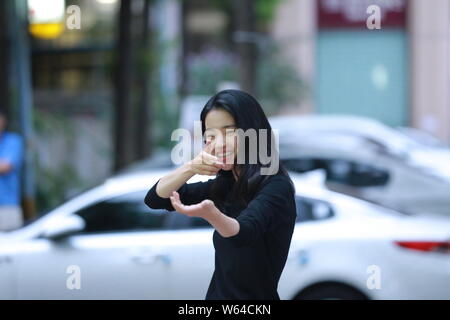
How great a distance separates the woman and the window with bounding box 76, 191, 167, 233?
10.1ft

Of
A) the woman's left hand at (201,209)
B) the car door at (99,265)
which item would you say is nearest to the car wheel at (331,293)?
the car door at (99,265)

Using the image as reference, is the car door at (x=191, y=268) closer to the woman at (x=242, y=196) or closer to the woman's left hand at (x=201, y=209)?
the woman at (x=242, y=196)

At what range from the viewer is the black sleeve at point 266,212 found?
9.81 feet

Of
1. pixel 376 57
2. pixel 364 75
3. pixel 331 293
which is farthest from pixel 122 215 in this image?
pixel 376 57

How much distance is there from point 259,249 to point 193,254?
9.31ft

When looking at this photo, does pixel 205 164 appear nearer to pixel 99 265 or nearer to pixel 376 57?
pixel 99 265

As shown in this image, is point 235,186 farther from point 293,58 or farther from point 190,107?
point 293,58

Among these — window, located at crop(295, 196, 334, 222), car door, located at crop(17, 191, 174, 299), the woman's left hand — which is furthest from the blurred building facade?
the woman's left hand

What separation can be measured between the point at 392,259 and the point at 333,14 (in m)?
30.8

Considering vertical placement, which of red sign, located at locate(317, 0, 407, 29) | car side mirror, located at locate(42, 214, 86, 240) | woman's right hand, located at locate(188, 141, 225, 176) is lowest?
car side mirror, located at locate(42, 214, 86, 240)

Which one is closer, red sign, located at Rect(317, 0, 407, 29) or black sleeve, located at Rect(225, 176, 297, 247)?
black sleeve, located at Rect(225, 176, 297, 247)

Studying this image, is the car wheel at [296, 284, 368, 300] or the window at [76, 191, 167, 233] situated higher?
the window at [76, 191, 167, 233]

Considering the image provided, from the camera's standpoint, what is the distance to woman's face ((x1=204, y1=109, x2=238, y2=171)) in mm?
3115

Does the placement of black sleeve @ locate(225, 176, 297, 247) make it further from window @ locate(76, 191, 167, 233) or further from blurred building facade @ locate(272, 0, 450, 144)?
blurred building facade @ locate(272, 0, 450, 144)
